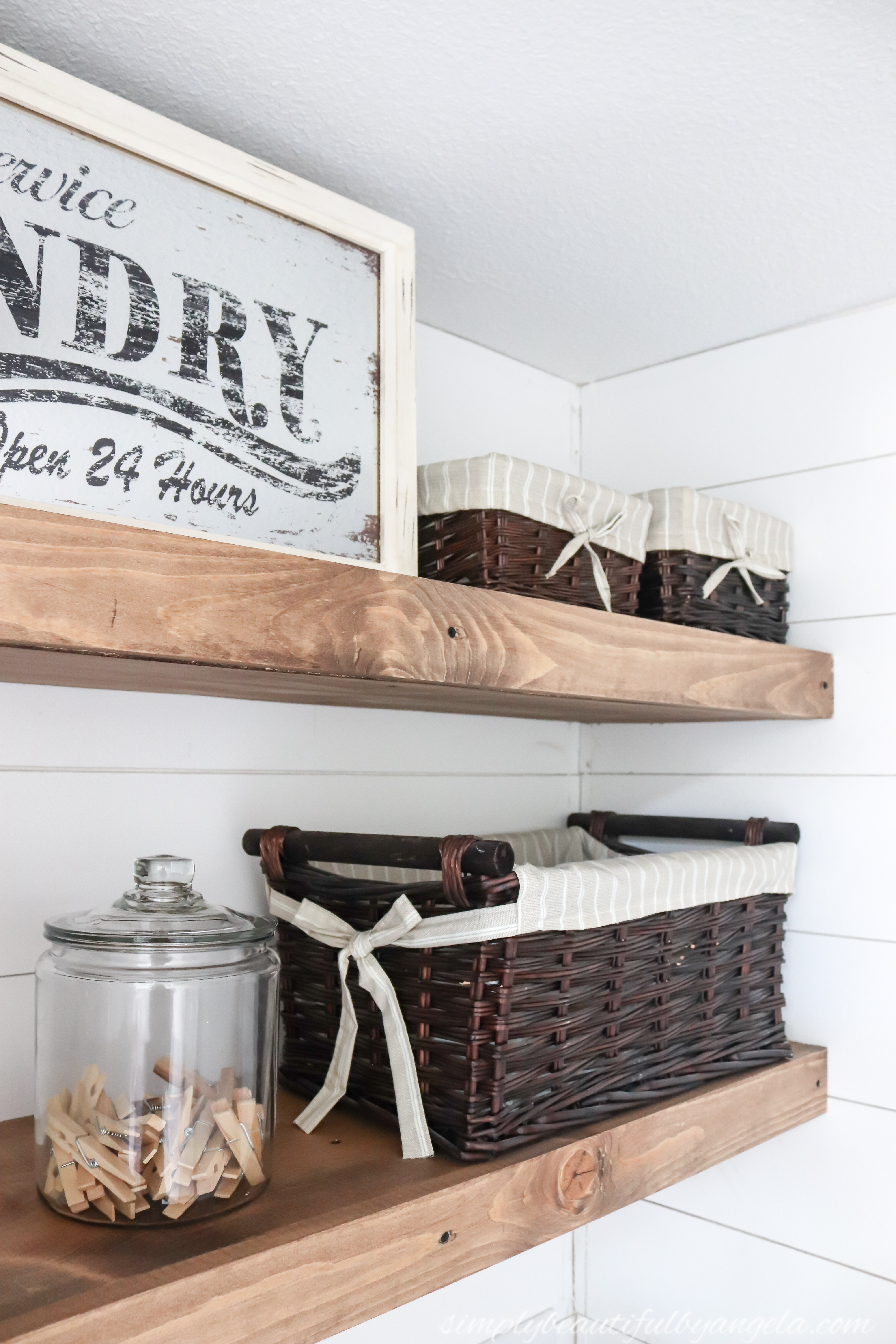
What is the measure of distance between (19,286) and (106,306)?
66mm

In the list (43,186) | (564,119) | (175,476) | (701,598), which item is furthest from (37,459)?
(701,598)

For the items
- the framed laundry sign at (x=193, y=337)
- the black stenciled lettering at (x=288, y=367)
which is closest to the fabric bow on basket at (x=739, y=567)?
the framed laundry sign at (x=193, y=337)

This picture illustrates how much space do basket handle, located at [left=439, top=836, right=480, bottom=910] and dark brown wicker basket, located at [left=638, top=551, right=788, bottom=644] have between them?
16.5 inches

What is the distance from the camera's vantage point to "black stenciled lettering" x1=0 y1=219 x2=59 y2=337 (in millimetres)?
772

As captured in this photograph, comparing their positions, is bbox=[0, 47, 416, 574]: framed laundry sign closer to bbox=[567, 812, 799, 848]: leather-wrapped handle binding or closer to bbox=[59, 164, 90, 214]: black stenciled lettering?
bbox=[59, 164, 90, 214]: black stenciled lettering

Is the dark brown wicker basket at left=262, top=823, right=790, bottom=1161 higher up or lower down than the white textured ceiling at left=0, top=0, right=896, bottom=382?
lower down

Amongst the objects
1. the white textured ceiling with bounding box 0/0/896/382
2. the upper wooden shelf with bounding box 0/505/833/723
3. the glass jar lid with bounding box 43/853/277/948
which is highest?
the white textured ceiling with bounding box 0/0/896/382

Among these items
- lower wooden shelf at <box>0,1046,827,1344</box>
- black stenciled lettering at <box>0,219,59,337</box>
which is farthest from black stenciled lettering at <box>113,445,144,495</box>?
lower wooden shelf at <box>0,1046,827,1344</box>

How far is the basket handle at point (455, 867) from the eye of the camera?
2.81 feet

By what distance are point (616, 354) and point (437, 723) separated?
0.58 meters

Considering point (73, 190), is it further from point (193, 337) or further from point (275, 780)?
point (275, 780)

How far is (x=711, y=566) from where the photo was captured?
126 cm

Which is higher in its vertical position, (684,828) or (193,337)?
(193,337)

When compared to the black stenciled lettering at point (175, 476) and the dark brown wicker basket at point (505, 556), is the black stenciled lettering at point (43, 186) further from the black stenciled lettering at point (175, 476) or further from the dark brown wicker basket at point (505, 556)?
the dark brown wicker basket at point (505, 556)
